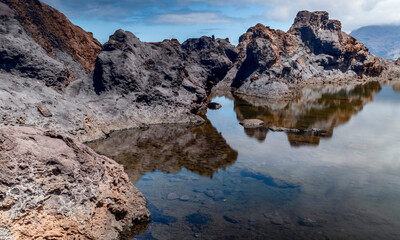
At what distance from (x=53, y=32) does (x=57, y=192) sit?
→ 32870 mm

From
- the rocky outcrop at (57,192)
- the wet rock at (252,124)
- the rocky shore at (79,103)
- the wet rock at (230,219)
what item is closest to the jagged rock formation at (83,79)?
the rocky shore at (79,103)

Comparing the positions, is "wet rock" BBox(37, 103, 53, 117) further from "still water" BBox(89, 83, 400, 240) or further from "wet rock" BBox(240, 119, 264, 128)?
"wet rock" BBox(240, 119, 264, 128)

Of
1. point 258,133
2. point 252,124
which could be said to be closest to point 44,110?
point 258,133

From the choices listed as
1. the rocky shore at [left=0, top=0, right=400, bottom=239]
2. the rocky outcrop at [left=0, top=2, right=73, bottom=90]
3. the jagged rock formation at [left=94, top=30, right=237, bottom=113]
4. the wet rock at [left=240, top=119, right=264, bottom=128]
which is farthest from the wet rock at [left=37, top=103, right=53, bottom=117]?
the wet rock at [left=240, top=119, right=264, bottom=128]

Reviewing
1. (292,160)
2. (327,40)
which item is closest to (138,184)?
(292,160)

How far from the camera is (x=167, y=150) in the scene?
21.4 metres

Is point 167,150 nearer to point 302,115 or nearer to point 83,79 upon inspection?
point 83,79

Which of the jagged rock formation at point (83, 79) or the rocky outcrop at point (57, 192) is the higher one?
the jagged rock formation at point (83, 79)

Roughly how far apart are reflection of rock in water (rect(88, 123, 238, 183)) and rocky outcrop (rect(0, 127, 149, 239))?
516 cm

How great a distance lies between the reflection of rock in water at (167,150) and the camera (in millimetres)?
17844

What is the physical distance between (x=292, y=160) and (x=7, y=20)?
28.2m

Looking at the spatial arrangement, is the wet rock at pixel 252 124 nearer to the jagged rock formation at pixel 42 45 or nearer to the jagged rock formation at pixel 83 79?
the jagged rock formation at pixel 83 79

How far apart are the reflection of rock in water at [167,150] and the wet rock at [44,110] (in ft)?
11.8

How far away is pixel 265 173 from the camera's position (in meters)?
16.8
